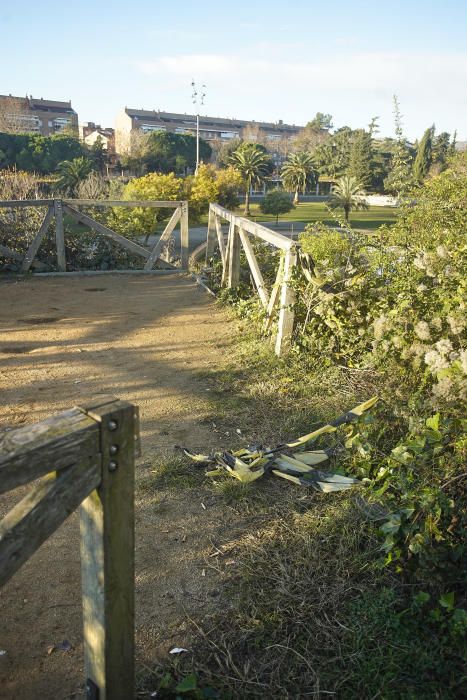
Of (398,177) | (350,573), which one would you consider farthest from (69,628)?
(398,177)

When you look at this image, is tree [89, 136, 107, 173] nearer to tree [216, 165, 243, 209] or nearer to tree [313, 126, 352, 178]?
tree [216, 165, 243, 209]

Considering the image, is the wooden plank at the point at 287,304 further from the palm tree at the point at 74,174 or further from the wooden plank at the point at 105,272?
the palm tree at the point at 74,174

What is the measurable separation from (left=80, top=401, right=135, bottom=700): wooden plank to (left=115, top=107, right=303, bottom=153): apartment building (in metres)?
98.9

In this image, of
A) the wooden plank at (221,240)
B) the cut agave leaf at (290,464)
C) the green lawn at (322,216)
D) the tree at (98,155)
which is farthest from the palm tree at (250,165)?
the cut agave leaf at (290,464)

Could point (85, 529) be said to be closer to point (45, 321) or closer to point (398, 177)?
point (45, 321)

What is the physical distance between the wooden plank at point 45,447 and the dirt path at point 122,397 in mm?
1275

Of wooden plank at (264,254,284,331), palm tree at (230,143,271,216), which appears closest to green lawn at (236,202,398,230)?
palm tree at (230,143,271,216)

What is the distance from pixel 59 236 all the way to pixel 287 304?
6.31 metres

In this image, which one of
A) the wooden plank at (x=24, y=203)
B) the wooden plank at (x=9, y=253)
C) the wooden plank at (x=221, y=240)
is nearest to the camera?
the wooden plank at (x=221, y=240)

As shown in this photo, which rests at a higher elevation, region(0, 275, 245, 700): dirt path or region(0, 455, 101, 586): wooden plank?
region(0, 455, 101, 586): wooden plank

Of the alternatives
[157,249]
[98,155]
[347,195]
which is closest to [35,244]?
[157,249]

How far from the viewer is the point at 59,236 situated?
1030 cm

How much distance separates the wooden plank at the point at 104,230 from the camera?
10.4 meters

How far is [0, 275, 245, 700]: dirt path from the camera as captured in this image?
2398 mm
